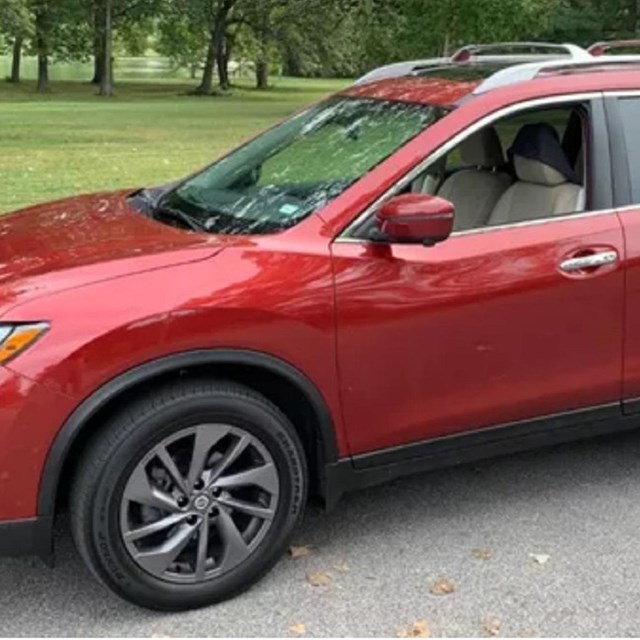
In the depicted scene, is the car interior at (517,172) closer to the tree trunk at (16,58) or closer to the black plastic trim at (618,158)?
the black plastic trim at (618,158)

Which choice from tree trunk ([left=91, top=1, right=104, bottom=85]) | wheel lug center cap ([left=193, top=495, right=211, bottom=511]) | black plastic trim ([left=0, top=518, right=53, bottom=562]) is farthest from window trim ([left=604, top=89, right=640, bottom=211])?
tree trunk ([left=91, top=1, right=104, bottom=85])

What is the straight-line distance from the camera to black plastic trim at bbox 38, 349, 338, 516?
2.80 m

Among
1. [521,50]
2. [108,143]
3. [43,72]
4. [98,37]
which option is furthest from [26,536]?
[43,72]

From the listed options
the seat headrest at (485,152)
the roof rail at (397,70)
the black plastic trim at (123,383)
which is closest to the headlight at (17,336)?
the black plastic trim at (123,383)

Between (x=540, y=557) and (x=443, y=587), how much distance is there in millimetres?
435

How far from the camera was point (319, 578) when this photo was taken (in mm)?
3348

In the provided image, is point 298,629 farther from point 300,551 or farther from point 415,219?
point 415,219

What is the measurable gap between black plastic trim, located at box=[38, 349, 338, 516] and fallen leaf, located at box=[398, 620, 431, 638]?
0.88m

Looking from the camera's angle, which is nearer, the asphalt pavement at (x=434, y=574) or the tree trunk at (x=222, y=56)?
the asphalt pavement at (x=434, y=574)

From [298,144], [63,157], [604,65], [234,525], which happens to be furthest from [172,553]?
[63,157]

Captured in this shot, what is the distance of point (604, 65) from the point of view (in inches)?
151

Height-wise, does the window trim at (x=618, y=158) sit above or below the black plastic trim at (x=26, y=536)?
above

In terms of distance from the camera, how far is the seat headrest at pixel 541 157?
3848mm

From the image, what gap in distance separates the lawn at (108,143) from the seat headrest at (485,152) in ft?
16.7
